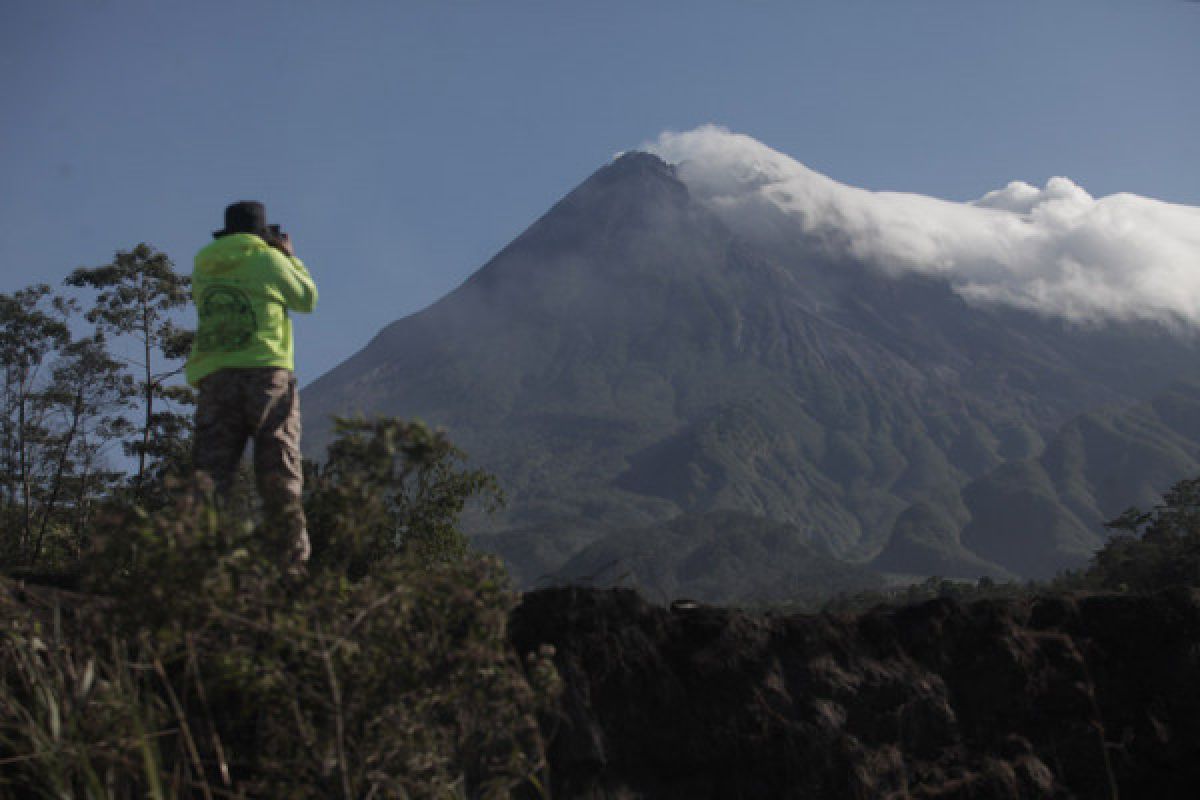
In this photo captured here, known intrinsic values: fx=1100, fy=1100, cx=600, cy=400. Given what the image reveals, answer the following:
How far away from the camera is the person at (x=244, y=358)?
20.1 ft

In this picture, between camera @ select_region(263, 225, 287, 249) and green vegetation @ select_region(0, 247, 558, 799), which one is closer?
green vegetation @ select_region(0, 247, 558, 799)

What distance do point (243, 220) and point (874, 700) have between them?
4779 millimetres

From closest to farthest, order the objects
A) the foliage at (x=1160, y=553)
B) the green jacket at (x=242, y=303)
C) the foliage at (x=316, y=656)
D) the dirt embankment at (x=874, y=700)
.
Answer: the foliage at (x=316, y=656)
the green jacket at (x=242, y=303)
the dirt embankment at (x=874, y=700)
the foliage at (x=1160, y=553)

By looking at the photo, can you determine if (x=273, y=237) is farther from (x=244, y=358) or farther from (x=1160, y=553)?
(x=1160, y=553)

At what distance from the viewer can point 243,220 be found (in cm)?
644

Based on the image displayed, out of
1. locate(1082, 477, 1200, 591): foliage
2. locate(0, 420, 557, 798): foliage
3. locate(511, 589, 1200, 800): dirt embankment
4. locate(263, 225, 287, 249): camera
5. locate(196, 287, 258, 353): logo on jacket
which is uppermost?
locate(263, 225, 287, 249): camera

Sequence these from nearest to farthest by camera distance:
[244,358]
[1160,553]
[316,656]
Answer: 1. [316,656]
2. [244,358]
3. [1160,553]

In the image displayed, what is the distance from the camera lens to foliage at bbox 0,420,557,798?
391 cm

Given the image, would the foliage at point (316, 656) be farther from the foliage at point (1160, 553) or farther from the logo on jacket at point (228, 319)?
the foliage at point (1160, 553)

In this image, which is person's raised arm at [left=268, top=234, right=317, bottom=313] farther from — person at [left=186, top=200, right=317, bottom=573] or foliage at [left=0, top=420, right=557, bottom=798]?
foliage at [left=0, top=420, right=557, bottom=798]

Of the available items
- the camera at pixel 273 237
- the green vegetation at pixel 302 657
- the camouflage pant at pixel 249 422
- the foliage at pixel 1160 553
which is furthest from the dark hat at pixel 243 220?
the foliage at pixel 1160 553

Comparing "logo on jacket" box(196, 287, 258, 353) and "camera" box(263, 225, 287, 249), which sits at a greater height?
"camera" box(263, 225, 287, 249)

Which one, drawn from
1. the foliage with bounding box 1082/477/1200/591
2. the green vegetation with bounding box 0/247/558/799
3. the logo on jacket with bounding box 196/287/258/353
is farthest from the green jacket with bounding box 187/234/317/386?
the foliage with bounding box 1082/477/1200/591

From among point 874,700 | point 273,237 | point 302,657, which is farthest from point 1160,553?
point 302,657
